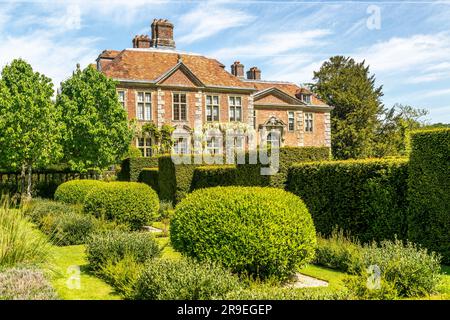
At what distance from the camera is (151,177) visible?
2625cm

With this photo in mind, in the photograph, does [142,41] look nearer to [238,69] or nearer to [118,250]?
[238,69]

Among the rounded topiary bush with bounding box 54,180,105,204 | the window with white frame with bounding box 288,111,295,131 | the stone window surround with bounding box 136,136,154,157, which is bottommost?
the rounded topiary bush with bounding box 54,180,105,204

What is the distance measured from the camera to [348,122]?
5397 cm

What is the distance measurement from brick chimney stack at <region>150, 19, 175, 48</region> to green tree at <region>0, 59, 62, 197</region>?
17.3m

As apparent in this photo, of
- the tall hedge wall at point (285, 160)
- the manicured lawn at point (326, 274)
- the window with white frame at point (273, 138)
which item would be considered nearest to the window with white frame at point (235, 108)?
the window with white frame at point (273, 138)

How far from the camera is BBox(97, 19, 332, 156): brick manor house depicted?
37.1m

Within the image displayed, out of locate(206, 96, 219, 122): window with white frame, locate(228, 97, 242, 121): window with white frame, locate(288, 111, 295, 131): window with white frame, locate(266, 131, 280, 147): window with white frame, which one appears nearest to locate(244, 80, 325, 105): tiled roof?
locate(288, 111, 295, 131): window with white frame

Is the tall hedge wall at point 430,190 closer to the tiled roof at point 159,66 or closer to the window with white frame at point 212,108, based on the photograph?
the tiled roof at point 159,66

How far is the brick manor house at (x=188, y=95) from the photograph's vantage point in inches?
1459

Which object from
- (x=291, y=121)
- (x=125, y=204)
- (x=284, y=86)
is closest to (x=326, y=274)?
(x=125, y=204)

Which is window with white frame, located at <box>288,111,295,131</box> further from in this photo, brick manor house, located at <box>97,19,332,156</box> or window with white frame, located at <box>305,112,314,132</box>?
window with white frame, located at <box>305,112,314,132</box>

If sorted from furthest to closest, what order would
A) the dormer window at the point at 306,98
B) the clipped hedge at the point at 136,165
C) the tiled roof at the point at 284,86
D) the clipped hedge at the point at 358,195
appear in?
the dormer window at the point at 306,98 < the tiled roof at the point at 284,86 < the clipped hedge at the point at 136,165 < the clipped hedge at the point at 358,195

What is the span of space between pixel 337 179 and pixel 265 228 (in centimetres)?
476
